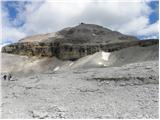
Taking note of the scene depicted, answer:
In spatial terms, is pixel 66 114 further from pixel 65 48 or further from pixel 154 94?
pixel 65 48

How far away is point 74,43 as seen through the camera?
46.6 m

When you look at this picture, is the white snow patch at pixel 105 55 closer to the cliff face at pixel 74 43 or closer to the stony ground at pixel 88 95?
the cliff face at pixel 74 43

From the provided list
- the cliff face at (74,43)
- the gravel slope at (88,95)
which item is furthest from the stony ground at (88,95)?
the cliff face at (74,43)

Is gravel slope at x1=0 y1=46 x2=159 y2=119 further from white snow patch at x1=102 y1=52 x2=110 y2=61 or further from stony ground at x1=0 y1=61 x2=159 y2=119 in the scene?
white snow patch at x1=102 y1=52 x2=110 y2=61

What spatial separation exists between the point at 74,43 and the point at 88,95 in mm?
35851

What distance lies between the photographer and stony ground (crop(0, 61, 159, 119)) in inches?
360

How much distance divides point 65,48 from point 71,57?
2062 mm

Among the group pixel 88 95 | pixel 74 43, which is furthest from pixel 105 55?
pixel 88 95

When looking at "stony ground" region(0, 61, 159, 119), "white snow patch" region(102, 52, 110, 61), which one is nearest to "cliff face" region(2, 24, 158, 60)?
"white snow patch" region(102, 52, 110, 61)

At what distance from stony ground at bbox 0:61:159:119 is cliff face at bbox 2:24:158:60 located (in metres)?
26.7

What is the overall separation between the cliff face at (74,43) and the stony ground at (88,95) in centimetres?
2666

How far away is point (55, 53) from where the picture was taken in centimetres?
4622

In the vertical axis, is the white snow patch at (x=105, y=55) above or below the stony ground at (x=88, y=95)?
above

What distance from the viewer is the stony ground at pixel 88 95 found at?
30.0 feet
